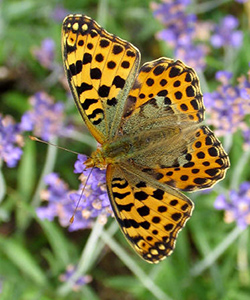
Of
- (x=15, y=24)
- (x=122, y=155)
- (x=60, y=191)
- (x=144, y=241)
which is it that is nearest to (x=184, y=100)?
(x=122, y=155)

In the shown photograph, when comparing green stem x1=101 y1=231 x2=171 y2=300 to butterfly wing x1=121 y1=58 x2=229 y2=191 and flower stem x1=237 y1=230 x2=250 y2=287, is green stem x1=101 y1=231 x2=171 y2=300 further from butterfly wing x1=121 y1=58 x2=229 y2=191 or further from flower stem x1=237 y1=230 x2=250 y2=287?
flower stem x1=237 y1=230 x2=250 y2=287

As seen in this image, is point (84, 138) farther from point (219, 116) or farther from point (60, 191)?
point (219, 116)

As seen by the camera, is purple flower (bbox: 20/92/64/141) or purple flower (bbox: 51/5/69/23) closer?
purple flower (bbox: 20/92/64/141)

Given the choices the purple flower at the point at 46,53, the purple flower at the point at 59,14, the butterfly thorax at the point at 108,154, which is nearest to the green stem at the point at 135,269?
the butterfly thorax at the point at 108,154

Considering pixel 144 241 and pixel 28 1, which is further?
pixel 28 1

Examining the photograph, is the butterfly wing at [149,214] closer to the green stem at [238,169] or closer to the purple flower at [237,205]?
the purple flower at [237,205]

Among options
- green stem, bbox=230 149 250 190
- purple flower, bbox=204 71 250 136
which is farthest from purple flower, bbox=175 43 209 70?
green stem, bbox=230 149 250 190

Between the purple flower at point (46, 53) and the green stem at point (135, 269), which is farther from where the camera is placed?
the purple flower at point (46, 53)
